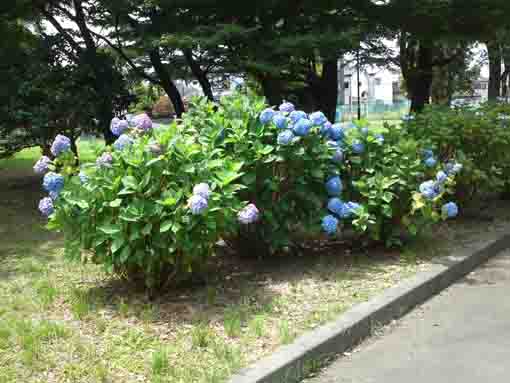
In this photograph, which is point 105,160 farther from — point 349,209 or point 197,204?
point 349,209

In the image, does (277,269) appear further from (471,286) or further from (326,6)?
(326,6)

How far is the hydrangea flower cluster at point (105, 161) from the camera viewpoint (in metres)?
4.52

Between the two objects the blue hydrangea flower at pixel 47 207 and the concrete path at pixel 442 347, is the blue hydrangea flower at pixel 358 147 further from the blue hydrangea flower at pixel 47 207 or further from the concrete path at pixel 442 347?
the blue hydrangea flower at pixel 47 207

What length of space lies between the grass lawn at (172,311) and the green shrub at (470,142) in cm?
125

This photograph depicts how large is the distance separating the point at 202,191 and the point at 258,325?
3.22ft

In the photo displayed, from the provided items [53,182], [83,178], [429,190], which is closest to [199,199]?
[83,178]

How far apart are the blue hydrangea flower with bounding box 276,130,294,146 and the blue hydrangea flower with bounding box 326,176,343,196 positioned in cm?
67

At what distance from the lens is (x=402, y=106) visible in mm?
64750

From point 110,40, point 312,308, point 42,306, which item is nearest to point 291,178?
point 312,308

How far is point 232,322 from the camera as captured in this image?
Answer: 4043mm

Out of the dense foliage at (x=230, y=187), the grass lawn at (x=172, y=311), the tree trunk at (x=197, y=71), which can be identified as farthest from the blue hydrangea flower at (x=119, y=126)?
the tree trunk at (x=197, y=71)

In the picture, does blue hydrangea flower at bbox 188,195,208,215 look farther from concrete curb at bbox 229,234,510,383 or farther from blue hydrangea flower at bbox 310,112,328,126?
blue hydrangea flower at bbox 310,112,328,126

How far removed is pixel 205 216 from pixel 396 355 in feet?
5.23

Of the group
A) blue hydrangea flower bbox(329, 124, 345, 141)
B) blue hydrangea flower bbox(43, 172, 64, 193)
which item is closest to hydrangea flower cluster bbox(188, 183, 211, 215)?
blue hydrangea flower bbox(43, 172, 64, 193)
